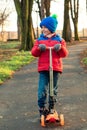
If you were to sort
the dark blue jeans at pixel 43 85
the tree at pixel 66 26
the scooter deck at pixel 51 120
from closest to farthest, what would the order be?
the scooter deck at pixel 51 120 → the dark blue jeans at pixel 43 85 → the tree at pixel 66 26

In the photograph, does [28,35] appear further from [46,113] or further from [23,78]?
[46,113]

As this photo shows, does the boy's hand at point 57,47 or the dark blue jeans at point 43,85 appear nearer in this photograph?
the boy's hand at point 57,47

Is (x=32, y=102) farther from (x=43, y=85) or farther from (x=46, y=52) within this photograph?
(x=46, y=52)

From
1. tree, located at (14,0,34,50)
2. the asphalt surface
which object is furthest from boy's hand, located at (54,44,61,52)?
tree, located at (14,0,34,50)

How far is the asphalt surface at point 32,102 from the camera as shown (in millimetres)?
7355

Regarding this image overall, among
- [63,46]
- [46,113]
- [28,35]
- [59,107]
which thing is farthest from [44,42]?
[28,35]

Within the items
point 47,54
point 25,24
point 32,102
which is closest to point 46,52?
point 47,54

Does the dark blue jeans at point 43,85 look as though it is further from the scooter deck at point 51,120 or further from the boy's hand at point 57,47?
the boy's hand at point 57,47

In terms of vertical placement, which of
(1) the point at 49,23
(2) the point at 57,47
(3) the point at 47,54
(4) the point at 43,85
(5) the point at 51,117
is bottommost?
(5) the point at 51,117

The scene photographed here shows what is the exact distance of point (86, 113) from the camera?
26.4ft

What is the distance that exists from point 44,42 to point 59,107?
178cm

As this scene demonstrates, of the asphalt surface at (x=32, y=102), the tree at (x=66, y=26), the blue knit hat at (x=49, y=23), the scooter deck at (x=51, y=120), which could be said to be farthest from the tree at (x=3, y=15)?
the scooter deck at (x=51, y=120)

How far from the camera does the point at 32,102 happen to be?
9250mm

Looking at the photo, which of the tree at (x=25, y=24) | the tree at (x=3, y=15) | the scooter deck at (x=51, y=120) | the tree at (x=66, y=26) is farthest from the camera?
the tree at (x=3, y=15)
